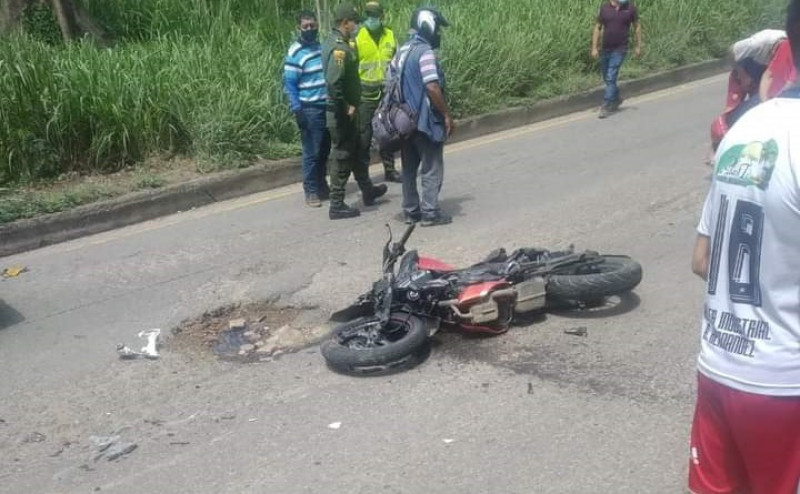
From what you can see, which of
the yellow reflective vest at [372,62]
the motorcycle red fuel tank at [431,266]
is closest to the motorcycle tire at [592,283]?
the motorcycle red fuel tank at [431,266]

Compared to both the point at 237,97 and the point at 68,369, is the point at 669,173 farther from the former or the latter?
the point at 68,369

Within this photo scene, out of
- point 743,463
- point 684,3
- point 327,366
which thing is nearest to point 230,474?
point 327,366

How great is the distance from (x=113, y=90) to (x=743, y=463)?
8.91 metres

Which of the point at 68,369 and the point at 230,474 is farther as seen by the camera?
the point at 68,369

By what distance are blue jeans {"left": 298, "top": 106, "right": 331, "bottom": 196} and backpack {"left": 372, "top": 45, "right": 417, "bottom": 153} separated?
1309 millimetres

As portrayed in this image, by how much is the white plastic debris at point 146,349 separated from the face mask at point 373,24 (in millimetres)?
4874

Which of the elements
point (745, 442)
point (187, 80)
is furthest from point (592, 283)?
point (187, 80)

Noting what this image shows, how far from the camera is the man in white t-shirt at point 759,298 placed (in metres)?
2.43

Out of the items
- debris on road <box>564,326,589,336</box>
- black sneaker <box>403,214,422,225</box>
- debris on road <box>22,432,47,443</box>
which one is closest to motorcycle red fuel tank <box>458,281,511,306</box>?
debris on road <box>564,326,589,336</box>

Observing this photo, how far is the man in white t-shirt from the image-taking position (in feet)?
7.97

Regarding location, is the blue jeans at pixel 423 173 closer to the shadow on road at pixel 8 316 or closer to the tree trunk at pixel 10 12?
the shadow on road at pixel 8 316

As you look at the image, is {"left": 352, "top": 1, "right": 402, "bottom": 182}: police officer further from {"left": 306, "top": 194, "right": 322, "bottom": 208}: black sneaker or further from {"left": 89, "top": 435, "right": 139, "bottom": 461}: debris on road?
{"left": 89, "top": 435, "right": 139, "bottom": 461}: debris on road

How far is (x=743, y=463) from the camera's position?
257cm

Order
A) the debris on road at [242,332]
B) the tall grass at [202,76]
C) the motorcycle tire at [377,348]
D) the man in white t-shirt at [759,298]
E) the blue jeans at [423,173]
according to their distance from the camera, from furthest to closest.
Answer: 1. the tall grass at [202,76]
2. the blue jeans at [423,173]
3. the debris on road at [242,332]
4. the motorcycle tire at [377,348]
5. the man in white t-shirt at [759,298]
